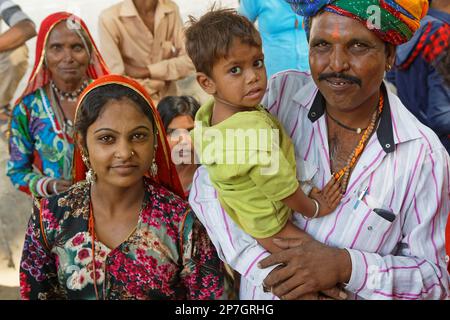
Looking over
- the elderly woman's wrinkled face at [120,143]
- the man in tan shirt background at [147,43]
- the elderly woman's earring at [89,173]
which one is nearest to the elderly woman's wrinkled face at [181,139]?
the man in tan shirt background at [147,43]

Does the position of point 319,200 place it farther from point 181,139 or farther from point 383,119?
point 181,139

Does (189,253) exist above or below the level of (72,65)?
below

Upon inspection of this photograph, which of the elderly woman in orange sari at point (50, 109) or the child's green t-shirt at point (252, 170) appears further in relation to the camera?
the elderly woman in orange sari at point (50, 109)

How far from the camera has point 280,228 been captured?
180cm

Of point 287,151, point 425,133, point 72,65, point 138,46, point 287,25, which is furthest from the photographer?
point 138,46

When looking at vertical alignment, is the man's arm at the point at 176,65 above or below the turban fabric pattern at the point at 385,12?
below

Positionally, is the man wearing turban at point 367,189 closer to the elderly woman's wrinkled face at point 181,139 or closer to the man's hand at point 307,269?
the man's hand at point 307,269

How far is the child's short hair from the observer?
1.91 m

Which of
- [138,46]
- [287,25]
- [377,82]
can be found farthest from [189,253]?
[138,46]

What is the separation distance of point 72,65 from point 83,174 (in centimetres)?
93

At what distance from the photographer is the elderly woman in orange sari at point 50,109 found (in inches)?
117

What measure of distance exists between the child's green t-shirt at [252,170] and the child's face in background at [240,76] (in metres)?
0.11

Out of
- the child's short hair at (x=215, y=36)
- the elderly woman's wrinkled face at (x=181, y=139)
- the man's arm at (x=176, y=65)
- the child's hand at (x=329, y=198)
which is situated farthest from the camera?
the man's arm at (x=176, y=65)
